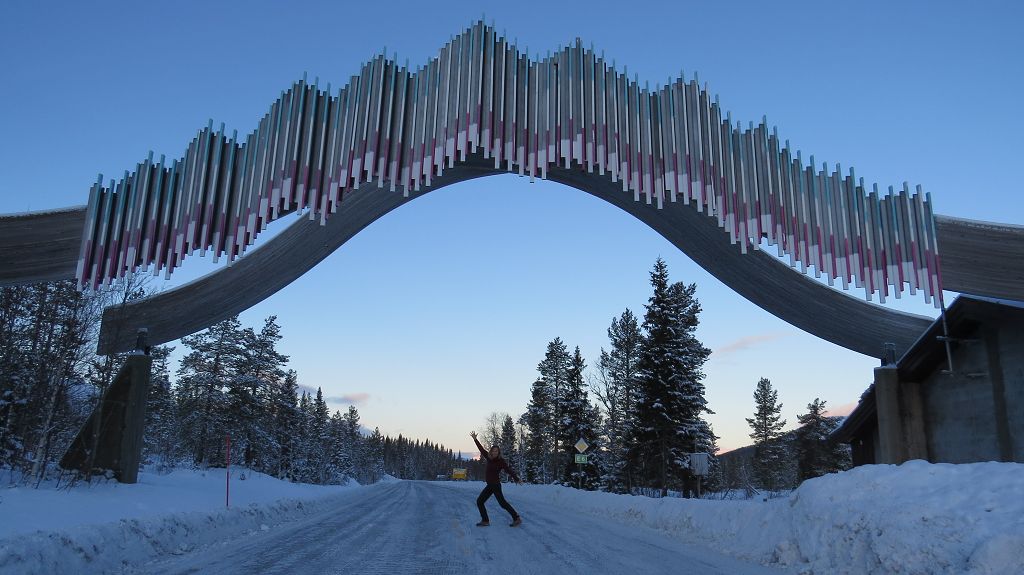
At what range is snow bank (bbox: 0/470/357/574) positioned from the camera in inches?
268

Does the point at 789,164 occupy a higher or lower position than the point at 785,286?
higher

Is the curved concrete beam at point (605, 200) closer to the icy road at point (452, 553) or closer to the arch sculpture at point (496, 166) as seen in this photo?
the arch sculpture at point (496, 166)

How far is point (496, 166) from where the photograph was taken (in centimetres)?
1602

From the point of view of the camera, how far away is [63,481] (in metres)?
14.3

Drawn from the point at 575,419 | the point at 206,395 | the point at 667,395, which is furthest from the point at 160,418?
the point at 667,395

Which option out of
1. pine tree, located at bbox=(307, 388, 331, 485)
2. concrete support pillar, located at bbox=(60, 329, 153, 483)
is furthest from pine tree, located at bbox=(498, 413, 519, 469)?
concrete support pillar, located at bbox=(60, 329, 153, 483)

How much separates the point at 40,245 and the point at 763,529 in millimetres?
17118

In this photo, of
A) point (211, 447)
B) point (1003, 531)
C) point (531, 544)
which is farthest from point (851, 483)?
point (211, 447)

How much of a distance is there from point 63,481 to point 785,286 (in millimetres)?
19178

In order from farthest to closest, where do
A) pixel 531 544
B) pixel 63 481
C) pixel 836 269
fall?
1. pixel 836 269
2. pixel 63 481
3. pixel 531 544

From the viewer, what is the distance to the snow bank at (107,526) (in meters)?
Answer: 6.81

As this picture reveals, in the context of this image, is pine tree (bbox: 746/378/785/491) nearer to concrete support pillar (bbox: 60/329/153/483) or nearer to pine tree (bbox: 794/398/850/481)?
pine tree (bbox: 794/398/850/481)

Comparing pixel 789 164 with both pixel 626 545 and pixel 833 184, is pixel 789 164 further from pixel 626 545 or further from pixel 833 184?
pixel 626 545

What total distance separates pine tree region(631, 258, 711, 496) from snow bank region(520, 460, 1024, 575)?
2654cm
